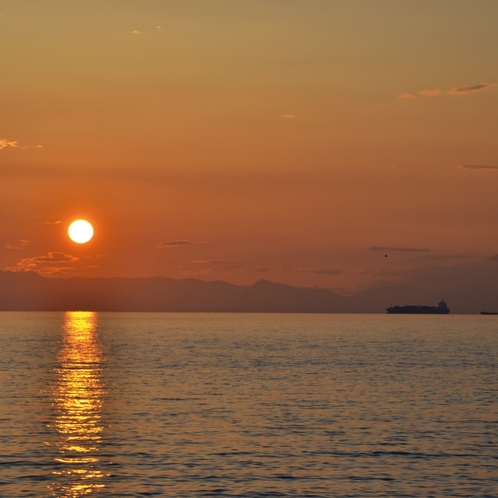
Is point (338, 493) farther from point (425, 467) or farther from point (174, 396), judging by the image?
point (174, 396)

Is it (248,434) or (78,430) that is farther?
(78,430)

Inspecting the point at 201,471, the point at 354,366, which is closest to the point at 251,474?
the point at 201,471

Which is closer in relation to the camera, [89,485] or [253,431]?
[89,485]

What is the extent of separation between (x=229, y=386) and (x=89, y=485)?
169ft

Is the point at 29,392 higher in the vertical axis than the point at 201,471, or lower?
higher

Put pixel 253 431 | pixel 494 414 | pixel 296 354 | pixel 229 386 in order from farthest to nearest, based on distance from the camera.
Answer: pixel 296 354
pixel 229 386
pixel 494 414
pixel 253 431

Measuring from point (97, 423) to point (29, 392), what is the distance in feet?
81.6

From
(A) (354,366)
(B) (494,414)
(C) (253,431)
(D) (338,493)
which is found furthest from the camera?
(A) (354,366)

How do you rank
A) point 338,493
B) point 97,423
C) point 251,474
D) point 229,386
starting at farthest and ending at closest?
1. point 229,386
2. point 97,423
3. point 251,474
4. point 338,493

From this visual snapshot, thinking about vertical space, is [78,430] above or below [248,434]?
above

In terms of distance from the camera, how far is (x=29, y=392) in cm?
8900

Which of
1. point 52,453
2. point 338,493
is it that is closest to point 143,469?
point 52,453

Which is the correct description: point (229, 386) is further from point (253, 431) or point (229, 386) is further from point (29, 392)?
point (253, 431)

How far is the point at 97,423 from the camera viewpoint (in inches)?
2628
